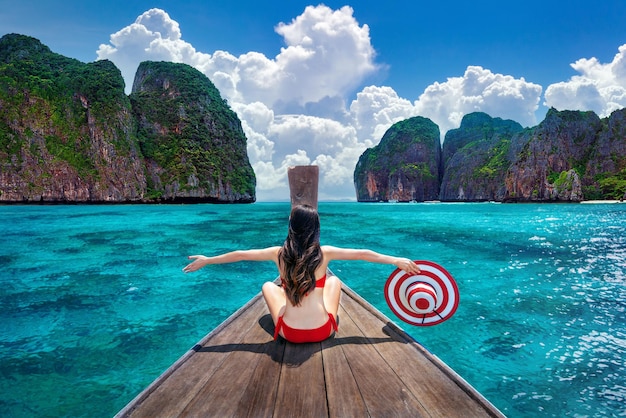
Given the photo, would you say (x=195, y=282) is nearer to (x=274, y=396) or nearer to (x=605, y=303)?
(x=274, y=396)

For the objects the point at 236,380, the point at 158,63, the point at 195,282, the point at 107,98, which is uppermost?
the point at 158,63

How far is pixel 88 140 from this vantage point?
74000 millimetres

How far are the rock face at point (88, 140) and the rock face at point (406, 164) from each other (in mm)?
84375

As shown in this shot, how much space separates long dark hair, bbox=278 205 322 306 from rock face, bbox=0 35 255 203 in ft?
275

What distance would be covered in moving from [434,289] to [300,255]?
1.41m

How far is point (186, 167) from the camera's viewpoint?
8244cm

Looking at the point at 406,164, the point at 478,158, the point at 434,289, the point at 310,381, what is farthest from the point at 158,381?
the point at 406,164

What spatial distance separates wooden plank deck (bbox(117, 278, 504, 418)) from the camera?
6.38 ft

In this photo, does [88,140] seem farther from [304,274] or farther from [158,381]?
[304,274]

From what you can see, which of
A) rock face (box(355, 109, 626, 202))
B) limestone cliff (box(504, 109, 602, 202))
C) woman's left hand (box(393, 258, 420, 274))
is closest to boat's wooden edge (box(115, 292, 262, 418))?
woman's left hand (box(393, 258, 420, 274))

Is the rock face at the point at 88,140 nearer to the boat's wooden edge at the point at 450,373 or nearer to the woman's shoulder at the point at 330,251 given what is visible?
the woman's shoulder at the point at 330,251

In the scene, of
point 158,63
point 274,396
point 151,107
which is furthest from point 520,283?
point 158,63

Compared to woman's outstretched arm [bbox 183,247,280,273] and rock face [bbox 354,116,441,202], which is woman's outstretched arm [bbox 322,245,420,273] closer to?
woman's outstretched arm [bbox 183,247,280,273]

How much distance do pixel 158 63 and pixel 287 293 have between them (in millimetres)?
119340
